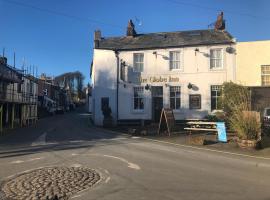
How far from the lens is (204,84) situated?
3256 centimetres

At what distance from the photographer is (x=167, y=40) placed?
1375 inches

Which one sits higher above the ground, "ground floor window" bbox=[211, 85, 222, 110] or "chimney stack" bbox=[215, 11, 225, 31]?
"chimney stack" bbox=[215, 11, 225, 31]

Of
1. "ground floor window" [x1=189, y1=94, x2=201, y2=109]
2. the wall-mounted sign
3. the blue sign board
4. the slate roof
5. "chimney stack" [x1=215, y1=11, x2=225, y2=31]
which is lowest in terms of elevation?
the blue sign board

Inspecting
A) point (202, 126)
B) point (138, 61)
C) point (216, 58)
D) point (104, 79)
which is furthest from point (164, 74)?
point (202, 126)

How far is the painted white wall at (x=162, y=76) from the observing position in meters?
32.4

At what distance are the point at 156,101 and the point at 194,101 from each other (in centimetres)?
337

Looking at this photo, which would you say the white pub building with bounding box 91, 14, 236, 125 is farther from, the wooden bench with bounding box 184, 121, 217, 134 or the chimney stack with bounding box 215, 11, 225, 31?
the wooden bench with bounding box 184, 121, 217, 134

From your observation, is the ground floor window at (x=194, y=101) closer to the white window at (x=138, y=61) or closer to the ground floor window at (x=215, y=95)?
the ground floor window at (x=215, y=95)

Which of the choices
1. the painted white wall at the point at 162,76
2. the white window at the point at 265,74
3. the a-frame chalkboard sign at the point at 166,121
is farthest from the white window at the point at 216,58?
the a-frame chalkboard sign at the point at 166,121

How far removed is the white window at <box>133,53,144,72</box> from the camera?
1357 inches

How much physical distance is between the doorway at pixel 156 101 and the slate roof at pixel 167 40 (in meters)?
3.78

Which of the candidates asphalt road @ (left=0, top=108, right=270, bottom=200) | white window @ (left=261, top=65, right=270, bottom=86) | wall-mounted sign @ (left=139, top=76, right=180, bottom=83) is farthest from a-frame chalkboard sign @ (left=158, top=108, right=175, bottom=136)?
white window @ (left=261, top=65, right=270, bottom=86)

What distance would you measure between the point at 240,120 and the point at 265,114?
7.98m

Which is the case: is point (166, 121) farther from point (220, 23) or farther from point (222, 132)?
point (220, 23)
